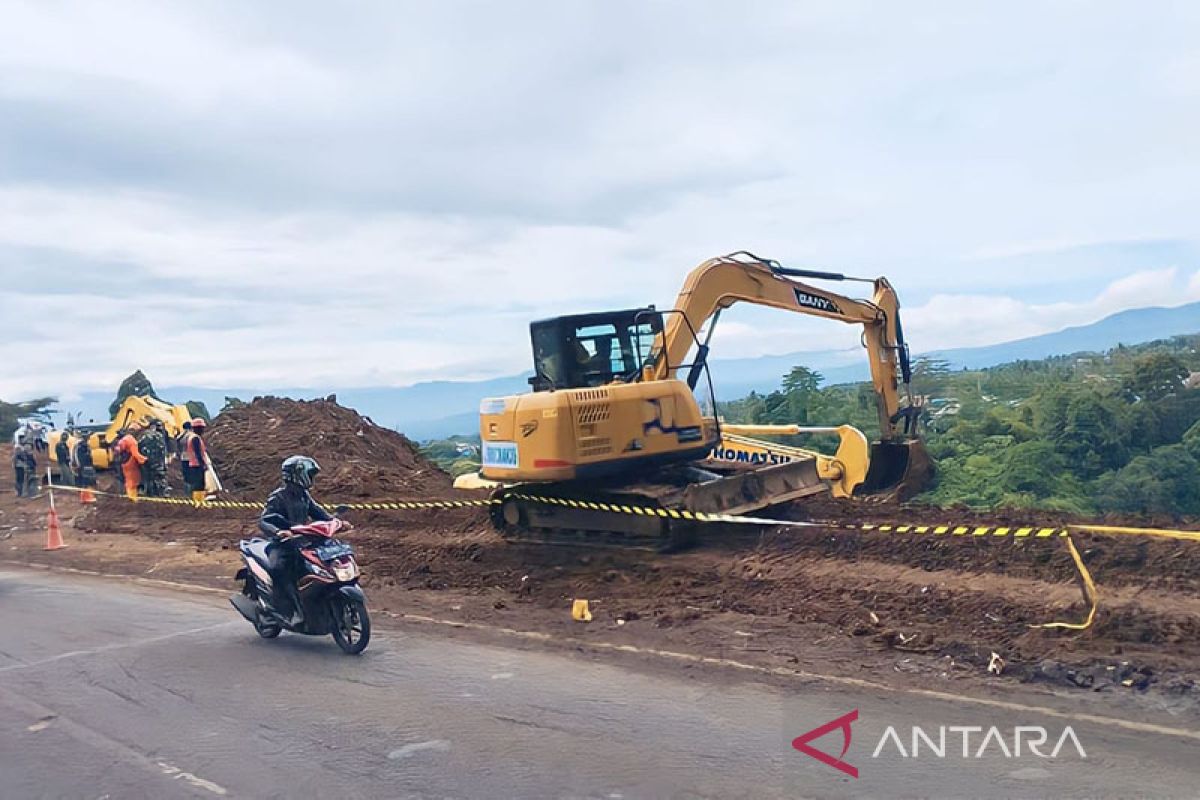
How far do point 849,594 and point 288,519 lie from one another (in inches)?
209

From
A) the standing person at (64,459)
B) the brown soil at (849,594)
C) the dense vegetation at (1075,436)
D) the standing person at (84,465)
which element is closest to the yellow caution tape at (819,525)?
the brown soil at (849,594)

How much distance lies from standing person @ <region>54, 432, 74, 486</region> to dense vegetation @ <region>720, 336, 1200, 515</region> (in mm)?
21827

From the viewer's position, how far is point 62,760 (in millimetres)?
6578

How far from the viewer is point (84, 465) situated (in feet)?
91.1

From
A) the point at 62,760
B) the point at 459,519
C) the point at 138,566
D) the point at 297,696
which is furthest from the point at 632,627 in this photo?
the point at 138,566

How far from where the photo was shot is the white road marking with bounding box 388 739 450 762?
636 cm

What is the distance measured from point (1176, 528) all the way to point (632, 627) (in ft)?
21.3

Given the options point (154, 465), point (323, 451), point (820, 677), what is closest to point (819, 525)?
point (820, 677)

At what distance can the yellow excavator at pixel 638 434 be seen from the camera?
12188 millimetres

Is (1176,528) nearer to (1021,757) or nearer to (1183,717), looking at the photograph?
(1183,717)

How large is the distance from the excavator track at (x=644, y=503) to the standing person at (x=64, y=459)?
20103 millimetres

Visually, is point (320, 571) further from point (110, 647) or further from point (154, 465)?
point (154, 465)

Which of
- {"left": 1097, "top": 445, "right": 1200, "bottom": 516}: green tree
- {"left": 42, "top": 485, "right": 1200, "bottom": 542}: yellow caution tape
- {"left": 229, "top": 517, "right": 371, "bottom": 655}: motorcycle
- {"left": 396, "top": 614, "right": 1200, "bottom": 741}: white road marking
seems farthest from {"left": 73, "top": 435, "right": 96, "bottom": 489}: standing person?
{"left": 1097, "top": 445, "right": 1200, "bottom": 516}: green tree

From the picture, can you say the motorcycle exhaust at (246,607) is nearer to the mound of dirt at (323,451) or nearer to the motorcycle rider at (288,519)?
the motorcycle rider at (288,519)
